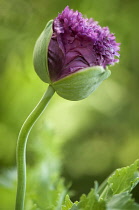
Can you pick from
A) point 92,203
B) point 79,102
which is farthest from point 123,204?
point 79,102

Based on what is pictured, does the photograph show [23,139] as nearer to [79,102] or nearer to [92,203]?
[92,203]

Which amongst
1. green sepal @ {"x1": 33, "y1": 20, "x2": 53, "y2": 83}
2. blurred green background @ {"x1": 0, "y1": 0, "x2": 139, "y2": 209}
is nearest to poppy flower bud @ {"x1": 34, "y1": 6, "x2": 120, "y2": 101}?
green sepal @ {"x1": 33, "y1": 20, "x2": 53, "y2": 83}

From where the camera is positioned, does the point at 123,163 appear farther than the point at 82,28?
Yes

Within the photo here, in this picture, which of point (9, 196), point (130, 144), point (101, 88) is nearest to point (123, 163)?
point (130, 144)

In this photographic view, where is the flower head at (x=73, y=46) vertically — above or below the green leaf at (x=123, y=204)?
above

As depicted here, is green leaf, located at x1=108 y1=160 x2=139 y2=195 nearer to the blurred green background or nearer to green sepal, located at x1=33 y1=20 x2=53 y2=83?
green sepal, located at x1=33 y1=20 x2=53 y2=83

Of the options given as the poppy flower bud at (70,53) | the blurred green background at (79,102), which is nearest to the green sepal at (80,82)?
the poppy flower bud at (70,53)

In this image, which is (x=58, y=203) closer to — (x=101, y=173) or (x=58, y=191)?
(x=58, y=191)

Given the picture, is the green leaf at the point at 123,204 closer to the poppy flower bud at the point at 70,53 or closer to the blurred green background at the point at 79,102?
the poppy flower bud at the point at 70,53
